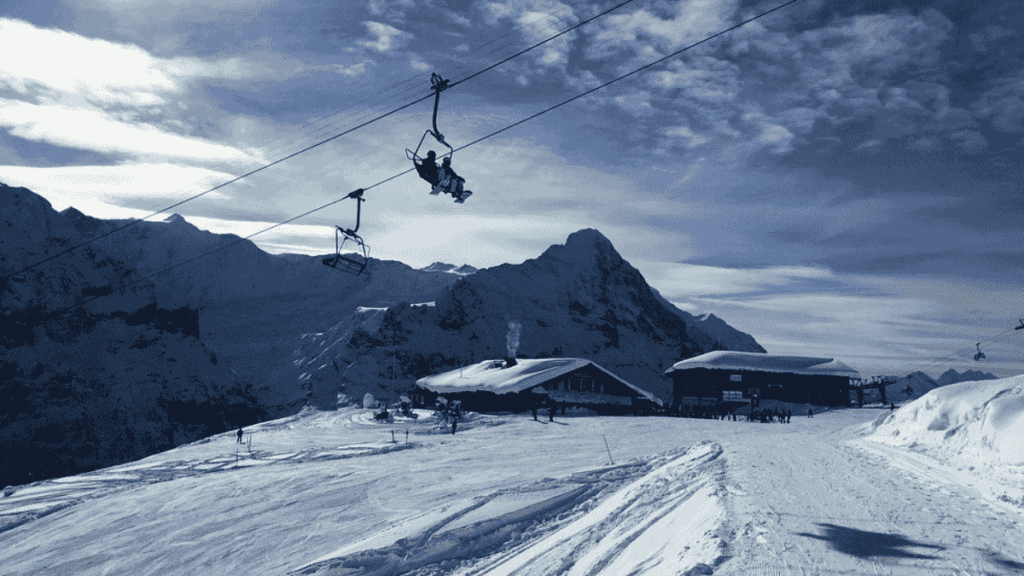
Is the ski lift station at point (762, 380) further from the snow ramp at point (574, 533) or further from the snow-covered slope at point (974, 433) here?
the snow ramp at point (574, 533)

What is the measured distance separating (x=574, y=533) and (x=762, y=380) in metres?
61.9

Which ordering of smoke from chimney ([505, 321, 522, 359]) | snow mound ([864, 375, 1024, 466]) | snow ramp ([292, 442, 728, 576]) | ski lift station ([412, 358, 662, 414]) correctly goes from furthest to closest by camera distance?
smoke from chimney ([505, 321, 522, 359]) < ski lift station ([412, 358, 662, 414]) < snow mound ([864, 375, 1024, 466]) < snow ramp ([292, 442, 728, 576])

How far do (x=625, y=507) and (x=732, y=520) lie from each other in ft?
9.40

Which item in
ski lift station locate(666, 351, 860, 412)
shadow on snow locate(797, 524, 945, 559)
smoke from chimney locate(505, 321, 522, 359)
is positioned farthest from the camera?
smoke from chimney locate(505, 321, 522, 359)

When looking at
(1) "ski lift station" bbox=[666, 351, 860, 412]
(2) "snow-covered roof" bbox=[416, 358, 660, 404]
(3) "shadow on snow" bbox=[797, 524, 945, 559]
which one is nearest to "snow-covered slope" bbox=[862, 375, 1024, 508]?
(3) "shadow on snow" bbox=[797, 524, 945, 559]

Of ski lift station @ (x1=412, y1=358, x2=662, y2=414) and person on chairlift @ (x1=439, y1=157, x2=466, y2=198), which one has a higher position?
person on chairlift @ (x1=439, y1=157, x2=466, y2=198)

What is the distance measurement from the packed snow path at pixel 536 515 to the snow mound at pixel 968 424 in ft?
2.62

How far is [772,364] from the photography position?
6688 centimetres

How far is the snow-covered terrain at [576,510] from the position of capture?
755 centimetres

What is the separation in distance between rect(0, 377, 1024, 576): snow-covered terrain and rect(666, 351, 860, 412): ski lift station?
145 ft

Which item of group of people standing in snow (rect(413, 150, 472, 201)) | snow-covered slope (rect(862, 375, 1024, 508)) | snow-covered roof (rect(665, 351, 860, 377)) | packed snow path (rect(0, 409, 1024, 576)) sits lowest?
packed snow path (rect(0, 409, 1024, 576))

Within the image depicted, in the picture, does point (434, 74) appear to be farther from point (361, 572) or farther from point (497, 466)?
point (497, 466)

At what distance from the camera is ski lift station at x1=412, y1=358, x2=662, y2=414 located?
2144 inches

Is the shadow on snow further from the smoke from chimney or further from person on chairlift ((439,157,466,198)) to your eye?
the smoke from chimney
